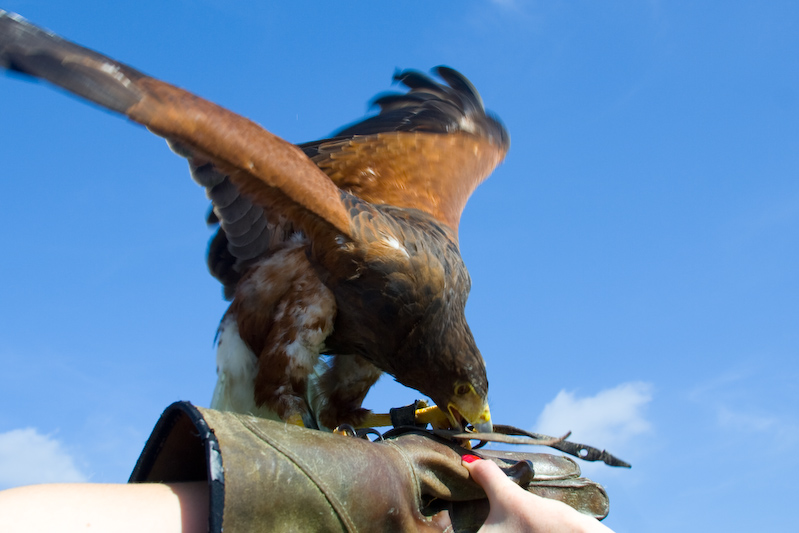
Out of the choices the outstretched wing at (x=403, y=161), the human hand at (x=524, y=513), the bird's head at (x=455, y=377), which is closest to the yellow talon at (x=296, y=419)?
the bird's head at (x=455, y=377)

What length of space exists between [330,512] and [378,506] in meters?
0.15

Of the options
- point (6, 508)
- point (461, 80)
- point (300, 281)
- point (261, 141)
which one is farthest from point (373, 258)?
point (461, 80)

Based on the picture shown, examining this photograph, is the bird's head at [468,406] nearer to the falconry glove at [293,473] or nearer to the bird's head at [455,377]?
the bird's head at [455,377]

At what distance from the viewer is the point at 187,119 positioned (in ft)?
8.79

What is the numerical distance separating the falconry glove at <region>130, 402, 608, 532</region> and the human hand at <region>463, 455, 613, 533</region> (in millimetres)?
152

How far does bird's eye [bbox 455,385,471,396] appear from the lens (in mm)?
3229

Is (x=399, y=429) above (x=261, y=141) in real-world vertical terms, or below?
below

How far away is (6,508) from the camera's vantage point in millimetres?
1172

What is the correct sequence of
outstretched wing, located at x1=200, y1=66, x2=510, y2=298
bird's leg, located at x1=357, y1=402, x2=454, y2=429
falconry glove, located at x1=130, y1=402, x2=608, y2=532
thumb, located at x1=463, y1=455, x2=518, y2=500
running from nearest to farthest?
falconry glove, located at x1=130, y1=402, x2=608, y2=532
thumb, located at x1=463, y1=455, x2=518, y2=500
bird's leg, located at x1=357, y1=402, x2=454, y2=429
outstretched wing, located at x1=200, y1=66, x2=510, y2=298

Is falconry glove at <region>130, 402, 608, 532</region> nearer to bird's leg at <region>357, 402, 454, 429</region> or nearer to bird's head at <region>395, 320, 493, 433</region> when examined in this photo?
bird's head at <region>395, 320, 493, 433</region>

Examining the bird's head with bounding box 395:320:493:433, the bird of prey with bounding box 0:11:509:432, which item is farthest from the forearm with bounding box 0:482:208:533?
the bird's head with bounding box 395:320:493:433

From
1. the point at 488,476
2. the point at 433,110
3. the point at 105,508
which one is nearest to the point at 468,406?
the point at 488,476

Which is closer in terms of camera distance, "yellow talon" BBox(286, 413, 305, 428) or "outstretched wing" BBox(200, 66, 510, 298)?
"yellow talon" BBox(286, 413, 305, 428)

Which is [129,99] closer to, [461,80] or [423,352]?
[423,352]
